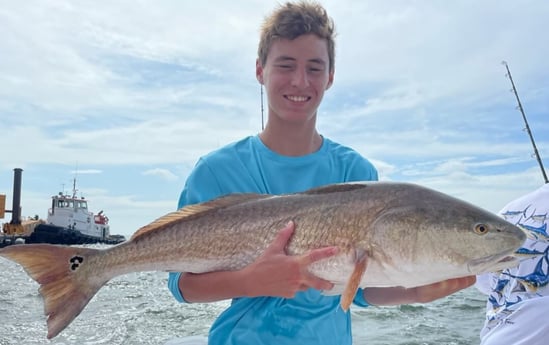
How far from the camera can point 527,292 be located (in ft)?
8.00

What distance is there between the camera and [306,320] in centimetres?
253

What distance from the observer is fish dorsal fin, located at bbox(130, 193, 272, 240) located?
2604 millimetres

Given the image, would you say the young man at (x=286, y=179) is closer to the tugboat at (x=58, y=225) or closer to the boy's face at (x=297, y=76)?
the boy's face at (x=297, y=76)

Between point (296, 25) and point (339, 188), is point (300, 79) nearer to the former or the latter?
point (296, 25)

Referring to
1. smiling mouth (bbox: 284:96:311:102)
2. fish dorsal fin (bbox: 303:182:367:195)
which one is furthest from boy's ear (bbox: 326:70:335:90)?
fish dorsal fin (bbox: 303:182:367:195)

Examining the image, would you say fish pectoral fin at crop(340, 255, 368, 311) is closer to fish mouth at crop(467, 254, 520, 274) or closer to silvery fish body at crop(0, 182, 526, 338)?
silvery fish body at crop(0, 182, 526, 338)

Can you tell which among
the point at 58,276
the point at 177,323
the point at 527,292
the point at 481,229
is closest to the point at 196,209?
the point at 58,276

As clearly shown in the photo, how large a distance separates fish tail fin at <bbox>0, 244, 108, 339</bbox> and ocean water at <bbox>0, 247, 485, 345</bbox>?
6.05 meters

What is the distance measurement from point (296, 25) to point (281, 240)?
1312 mm

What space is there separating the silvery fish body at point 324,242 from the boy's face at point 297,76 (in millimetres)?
621

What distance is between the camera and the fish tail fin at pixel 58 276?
262 centimetres

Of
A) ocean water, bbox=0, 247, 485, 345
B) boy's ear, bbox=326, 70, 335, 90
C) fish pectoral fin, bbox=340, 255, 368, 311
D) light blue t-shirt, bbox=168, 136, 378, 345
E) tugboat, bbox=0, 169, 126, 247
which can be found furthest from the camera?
tugboat, bbox=0, 169, 126, 247

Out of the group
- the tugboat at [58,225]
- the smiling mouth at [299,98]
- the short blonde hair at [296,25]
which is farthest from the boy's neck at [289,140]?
the tugboat at [58,225]

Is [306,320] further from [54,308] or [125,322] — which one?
[125,322]
